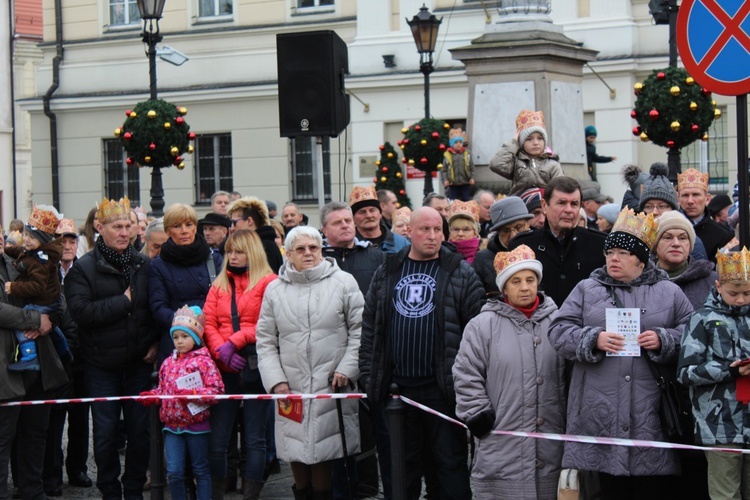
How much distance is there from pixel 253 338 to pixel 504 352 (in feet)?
7.83

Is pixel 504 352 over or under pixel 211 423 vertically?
over

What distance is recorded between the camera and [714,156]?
25531 millimetres

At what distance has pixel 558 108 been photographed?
1562 cm

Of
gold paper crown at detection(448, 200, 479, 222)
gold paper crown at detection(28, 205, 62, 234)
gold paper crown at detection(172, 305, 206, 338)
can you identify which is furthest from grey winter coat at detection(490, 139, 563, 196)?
gold paper crown at detection(28, 205, 62, 234)

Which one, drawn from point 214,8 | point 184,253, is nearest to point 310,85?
point 184,253

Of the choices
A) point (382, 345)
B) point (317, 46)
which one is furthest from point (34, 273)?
point (317, 46)

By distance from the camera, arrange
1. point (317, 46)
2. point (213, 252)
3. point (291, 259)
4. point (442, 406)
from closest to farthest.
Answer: point (442, 406) → point (291, 259) → point (213, 252) → point (317, 46)

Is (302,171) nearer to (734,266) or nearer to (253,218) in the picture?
(253,218)

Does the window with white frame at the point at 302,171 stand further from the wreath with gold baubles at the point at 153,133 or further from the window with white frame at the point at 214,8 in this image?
the wreath with gold baubles at the point at 153,133

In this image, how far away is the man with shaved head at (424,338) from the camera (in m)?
8.42

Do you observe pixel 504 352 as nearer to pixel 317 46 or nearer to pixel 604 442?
pixel 604 442

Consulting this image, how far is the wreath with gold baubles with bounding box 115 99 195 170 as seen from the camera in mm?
20094

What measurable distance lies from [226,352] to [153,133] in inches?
438

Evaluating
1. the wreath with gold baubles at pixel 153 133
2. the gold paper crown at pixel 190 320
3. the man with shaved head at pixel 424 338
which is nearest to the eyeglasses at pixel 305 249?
the man with shaved head at pixel 424 338
